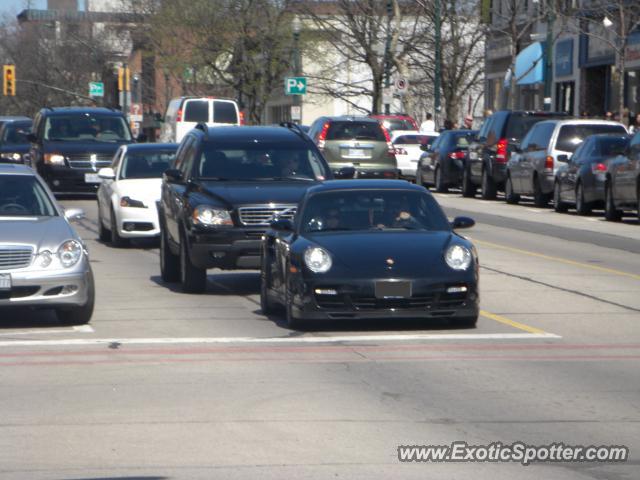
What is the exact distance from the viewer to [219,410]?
9.26 metres

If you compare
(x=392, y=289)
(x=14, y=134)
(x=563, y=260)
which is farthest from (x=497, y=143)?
(x=392, y=289)

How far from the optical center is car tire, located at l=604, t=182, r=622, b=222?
28.0m

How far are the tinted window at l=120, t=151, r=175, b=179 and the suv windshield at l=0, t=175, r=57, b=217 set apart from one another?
28.3 ft

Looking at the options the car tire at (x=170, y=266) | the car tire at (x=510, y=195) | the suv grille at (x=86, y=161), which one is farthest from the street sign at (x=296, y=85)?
the car tire at (x=170, y=266)

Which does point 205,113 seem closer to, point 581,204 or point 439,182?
point 439,182

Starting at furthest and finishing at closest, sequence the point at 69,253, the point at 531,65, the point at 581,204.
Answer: the point at 531,65
the point at 581,204
the point at 69,253

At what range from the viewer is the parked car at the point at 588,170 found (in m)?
29.0

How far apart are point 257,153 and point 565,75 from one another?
39.9 meters

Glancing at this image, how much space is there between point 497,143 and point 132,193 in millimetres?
15175

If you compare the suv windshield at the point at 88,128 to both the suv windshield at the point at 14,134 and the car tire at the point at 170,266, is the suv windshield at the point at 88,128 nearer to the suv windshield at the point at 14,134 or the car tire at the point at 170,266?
the suv windshield at the point at 14,134

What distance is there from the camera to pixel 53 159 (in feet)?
110

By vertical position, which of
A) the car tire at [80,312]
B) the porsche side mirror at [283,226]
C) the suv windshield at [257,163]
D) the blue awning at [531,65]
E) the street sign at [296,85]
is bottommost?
the car tire at [80,312]

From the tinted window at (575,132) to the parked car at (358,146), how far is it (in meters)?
4.42

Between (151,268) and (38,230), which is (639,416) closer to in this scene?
(38,230)
